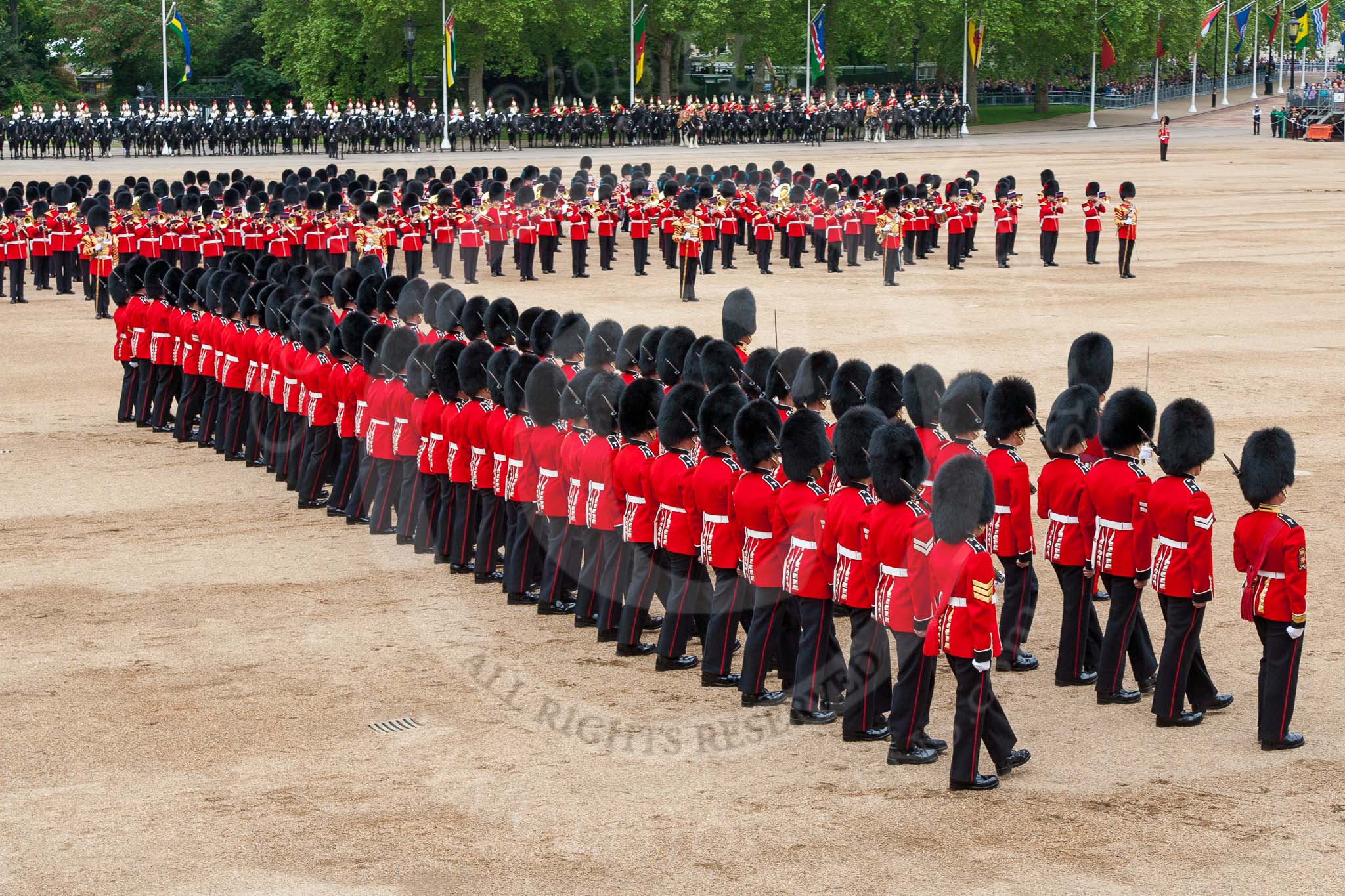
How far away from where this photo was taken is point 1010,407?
7.07m

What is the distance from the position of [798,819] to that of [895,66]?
57.5 m

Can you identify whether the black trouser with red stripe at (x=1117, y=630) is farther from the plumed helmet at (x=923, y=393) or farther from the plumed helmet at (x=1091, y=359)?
the plumed helmet at (x=1091, y=359)

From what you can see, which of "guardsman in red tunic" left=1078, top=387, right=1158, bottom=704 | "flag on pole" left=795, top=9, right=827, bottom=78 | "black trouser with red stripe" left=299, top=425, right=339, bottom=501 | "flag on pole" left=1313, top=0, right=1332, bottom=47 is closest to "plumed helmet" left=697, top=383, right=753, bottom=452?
"guardsman in red tunic" left=1078, top=387, right=1158, bottom=704

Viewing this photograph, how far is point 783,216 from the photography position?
2275cm

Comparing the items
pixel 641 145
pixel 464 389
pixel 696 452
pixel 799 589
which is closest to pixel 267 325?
pixel 464 389

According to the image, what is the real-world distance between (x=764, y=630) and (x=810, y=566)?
1.54 feet

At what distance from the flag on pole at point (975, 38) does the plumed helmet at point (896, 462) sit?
48.3 meters

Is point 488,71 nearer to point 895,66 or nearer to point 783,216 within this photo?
point 895,66

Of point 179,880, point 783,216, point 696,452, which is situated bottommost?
point 179,880

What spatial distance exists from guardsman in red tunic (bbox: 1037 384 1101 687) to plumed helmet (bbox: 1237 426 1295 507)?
2.63ft

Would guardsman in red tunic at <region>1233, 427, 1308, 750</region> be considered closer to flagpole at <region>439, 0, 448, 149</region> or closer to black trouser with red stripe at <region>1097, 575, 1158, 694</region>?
black trouser with red stripe at <region>1097, 575, 1158, 694</region>

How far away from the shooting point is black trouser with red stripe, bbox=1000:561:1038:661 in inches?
286

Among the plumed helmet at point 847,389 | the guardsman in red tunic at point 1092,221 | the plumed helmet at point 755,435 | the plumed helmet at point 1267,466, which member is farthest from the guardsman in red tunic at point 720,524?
the guardsman in red tunic at point 1092,221

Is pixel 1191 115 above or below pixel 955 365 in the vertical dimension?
above
